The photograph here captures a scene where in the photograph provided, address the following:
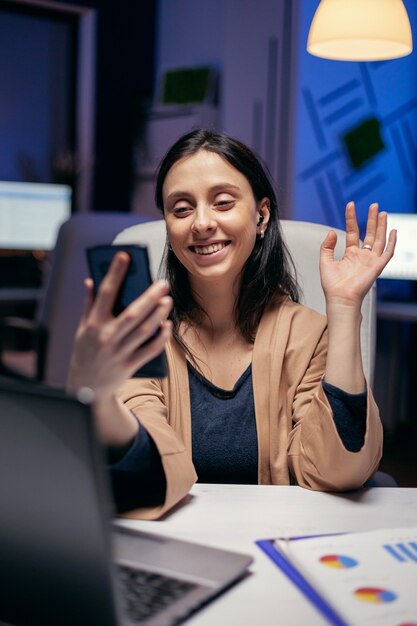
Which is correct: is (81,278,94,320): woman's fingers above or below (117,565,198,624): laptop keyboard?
above

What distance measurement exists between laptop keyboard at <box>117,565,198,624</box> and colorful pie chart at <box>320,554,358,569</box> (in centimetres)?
15

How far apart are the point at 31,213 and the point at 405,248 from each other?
7.07ft

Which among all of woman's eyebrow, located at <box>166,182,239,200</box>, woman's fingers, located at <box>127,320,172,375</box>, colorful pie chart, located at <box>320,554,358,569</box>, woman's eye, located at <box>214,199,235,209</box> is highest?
woman's eyebrow, located at <box>166,182,239,200</box>

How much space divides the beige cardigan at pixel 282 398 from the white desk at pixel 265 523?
90mm

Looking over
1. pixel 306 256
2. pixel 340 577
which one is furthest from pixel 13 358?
pixel 340 577

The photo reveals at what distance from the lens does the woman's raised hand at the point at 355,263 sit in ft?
3.94

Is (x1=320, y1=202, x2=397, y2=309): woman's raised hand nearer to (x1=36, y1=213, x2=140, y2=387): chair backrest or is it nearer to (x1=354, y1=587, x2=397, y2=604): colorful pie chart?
(x1=354, y1=587, x2=397, y2=604): colorful pie chart

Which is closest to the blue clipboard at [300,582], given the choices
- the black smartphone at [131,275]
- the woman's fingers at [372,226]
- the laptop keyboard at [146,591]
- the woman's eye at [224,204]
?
the laptop keyboard at [146,591]

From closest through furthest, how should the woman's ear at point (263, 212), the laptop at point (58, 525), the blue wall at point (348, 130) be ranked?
the laptop at point (58, 525) < the woman's ear at point (263, 212) < the blue wall at point (348, 130)

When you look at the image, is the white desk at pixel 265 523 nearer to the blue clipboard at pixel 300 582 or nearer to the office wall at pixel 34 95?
the blue clipboard at pixel 300 582

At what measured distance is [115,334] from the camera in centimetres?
69

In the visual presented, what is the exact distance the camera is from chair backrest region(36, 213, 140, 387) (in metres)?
2.28

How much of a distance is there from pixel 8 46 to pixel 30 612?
5.20 metres

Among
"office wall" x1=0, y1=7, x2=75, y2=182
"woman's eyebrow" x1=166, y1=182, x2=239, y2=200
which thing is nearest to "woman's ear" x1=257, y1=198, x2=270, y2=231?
"woman's eyebrow" x1=166, y1=182, x2=239, y2=200
